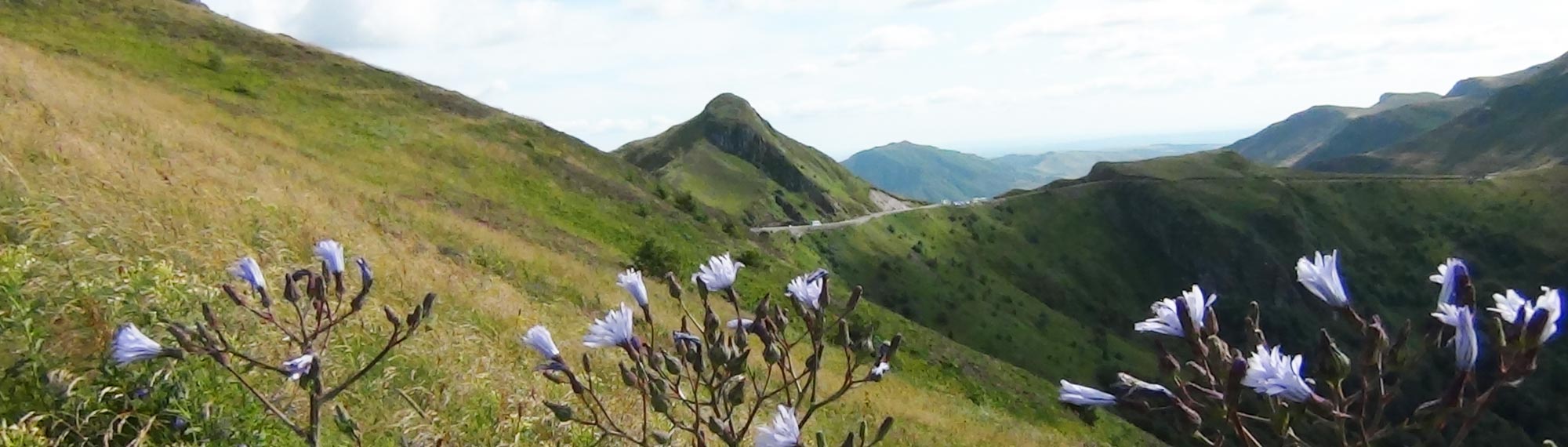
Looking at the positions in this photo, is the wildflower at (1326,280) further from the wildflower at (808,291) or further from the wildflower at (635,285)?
the wildflower at (635,285)

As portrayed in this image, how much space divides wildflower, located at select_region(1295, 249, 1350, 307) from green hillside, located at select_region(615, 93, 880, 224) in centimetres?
9128

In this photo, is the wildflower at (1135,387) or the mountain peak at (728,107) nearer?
the wildflower at (1135,387)

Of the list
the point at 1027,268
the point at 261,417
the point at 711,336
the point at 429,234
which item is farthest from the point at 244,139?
the point at 1027,268

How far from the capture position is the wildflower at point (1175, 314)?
3334 millimetres

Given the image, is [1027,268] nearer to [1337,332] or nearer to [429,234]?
[1337,332]

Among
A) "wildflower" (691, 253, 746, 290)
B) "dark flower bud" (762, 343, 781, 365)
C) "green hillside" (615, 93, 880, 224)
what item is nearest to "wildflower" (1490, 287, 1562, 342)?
"dark flower bud" (762, 343, 781, 365)

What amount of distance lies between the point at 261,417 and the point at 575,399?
3.20m

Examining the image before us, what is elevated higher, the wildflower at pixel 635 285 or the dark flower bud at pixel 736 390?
the wildflower at pixel 635 285

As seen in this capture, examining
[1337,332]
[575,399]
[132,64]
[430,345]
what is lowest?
[1337,332]

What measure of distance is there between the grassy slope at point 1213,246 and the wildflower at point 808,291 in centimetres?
7661

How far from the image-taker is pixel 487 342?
9.79 meters

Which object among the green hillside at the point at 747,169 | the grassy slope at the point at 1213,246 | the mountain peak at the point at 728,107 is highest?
the mountain peak at the point at 728,107

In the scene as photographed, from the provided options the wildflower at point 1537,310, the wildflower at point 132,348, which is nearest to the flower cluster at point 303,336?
the wildflower at point 132,348

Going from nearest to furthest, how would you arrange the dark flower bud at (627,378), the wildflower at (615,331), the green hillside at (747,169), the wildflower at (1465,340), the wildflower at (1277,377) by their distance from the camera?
the wildflower at (1277,377)
the wildflower at (1465,340)
the wildflower at (615,331)
the dark flower bud at (627,378)
the green hillside at (747,169)
